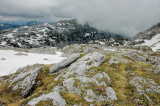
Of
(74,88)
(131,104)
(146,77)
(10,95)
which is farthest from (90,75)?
(10,95)

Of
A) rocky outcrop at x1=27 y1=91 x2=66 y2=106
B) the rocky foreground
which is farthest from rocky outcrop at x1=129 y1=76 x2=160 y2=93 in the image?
rocky outcrop at x1=27 y1=91 x2=66 y2=106

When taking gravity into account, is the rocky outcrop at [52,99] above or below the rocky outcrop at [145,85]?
below

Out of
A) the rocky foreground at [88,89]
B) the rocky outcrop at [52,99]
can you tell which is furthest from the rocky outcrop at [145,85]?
the rocky outcrop at [52,99]

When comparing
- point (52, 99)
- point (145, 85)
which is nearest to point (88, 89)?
point (52, 99)

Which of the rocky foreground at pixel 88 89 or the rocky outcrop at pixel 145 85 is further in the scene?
the rocky outcrop at pixel 145 85

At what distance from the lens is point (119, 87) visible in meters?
16.7

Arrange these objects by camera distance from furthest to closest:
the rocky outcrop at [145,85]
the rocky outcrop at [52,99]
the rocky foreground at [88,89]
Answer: the rocky outcrop at [145,85] < the rocky foreground at [88,89] < the rocky outcrop at [52,99]

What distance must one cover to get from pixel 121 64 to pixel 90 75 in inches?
473

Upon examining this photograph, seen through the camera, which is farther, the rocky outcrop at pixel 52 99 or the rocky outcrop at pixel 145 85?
the rocky outcrop at pixel 145 85

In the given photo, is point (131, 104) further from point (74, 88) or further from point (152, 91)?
point (74, 88)

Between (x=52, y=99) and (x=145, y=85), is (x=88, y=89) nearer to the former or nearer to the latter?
(x=52, y=99)

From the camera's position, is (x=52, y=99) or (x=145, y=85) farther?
(x=145, y=85)

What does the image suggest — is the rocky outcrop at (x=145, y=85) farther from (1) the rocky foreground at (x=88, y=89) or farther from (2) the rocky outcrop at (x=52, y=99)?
(2) the rocky outcrop at (x=52, y=99)

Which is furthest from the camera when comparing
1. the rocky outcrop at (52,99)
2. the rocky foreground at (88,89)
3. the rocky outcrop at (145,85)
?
the rocky outcrop at (145,85)
